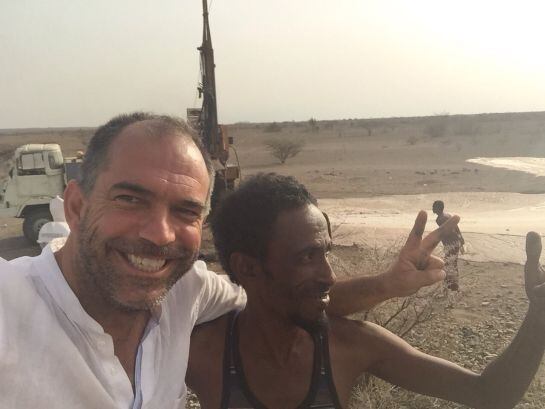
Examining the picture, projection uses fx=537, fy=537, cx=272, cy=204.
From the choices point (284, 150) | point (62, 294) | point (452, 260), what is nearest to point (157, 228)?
point (62, 294)

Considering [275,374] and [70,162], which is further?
[70,162]

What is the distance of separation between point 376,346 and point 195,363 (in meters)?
0.65

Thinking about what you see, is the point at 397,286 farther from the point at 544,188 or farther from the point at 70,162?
the point at 544,188

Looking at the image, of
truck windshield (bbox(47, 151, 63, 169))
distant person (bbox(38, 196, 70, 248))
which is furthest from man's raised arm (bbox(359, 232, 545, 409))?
truck windshield (bbox(47, 151, 63, 169))

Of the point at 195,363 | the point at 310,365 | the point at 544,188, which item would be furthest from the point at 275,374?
the point at 544,188

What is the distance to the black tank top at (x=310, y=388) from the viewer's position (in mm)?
1750

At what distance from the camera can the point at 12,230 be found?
13.6m

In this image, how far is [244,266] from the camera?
76.5 inches

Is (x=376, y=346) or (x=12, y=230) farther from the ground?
(x=376, y=346)

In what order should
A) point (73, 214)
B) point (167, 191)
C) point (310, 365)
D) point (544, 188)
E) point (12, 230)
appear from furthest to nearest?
point (544, 188) < point (12, 230) < point (310, 365) < point (73, 214) < point (167, 191)

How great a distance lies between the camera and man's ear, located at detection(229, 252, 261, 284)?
1.92m

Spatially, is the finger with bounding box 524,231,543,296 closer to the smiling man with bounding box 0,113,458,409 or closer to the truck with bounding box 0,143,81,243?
the smiling man with bounding box 0,113,458,409

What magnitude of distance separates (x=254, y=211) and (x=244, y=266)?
20 cm

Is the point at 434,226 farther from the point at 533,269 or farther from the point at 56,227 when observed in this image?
the point at 533,269
